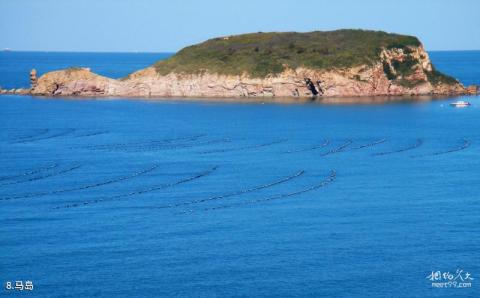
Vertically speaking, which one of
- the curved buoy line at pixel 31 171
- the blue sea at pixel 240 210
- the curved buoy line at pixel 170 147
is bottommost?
the blue sea at pixel 240 210

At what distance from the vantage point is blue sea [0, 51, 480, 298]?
65625 millimetres

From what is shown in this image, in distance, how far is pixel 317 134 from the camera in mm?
146125

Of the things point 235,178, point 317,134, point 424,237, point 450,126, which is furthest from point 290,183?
point 450,126

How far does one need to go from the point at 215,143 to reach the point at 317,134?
19234 mm

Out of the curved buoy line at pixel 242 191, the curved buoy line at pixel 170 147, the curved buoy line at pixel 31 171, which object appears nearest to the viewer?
the curved buoy line at pixel 242 191

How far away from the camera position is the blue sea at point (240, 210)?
65.6 m

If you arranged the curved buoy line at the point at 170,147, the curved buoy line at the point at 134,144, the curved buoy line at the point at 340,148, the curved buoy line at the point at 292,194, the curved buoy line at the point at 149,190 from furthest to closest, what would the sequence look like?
the curved buoy line at the point at 134,144
the curved buoy line at the point at 170,147
the curved buoy line at the point at 340,148
the curved buoy line at the point at 292,194
the curved buoy line at the point at 149,190

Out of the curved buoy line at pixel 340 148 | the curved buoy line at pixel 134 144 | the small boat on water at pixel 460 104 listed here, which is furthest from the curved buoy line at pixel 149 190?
the small boat on water at pixel 460 104

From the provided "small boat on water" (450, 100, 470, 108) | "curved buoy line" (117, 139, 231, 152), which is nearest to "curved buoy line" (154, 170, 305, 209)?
"curved buoy line" (117, 139, 231, 152)

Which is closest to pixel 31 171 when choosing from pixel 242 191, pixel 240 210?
pixel 242 191

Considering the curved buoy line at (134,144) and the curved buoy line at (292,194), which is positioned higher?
the curved buoy line at (134,144)

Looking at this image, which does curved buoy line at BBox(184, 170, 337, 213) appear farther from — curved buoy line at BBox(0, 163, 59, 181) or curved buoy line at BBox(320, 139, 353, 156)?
curved buoy line at BBox(0, 163, 59, 181)

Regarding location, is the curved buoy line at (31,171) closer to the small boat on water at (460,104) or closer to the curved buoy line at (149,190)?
the curved buoy line at (149,190)

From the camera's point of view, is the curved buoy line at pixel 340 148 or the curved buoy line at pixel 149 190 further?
the curved buoy line at pixel 340 148
